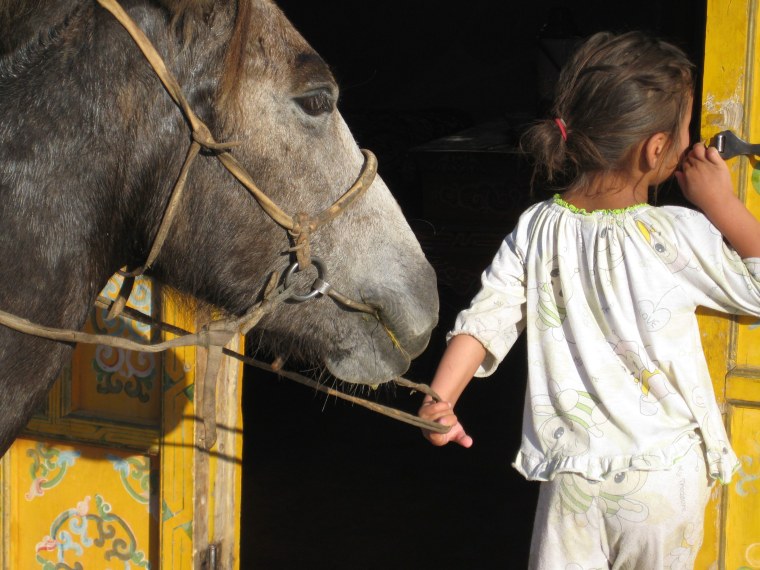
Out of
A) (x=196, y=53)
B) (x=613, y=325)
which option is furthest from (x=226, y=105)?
(x=613, y=325)

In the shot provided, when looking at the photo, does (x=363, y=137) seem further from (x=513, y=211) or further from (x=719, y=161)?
(x=719, y=161)

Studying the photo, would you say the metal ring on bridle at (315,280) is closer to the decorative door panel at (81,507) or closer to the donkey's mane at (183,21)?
the donkey's mane at (183,21)

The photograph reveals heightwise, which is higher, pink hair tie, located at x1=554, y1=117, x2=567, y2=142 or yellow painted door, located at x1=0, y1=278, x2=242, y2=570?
pink hair tie, located at x1=554, y1=117, x2=567, y2=142

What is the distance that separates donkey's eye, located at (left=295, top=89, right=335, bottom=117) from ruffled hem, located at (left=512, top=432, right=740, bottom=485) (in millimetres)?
849

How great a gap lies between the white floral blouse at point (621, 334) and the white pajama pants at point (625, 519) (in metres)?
0.03

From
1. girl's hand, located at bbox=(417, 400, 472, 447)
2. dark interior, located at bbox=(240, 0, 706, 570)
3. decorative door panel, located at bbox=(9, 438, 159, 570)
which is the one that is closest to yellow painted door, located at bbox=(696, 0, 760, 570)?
girl's hand, located at bbox=(417, 400, 472, 447)

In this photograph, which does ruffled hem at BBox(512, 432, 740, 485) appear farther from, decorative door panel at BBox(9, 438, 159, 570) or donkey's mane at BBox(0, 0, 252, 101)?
decorative door panel at BBox(9, 438, 159, 570)

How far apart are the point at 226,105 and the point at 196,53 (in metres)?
0.09

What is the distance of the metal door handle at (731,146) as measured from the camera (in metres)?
2.06

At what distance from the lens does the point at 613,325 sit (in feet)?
6.29

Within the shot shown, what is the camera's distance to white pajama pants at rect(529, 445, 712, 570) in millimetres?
1828

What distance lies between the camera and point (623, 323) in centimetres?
189

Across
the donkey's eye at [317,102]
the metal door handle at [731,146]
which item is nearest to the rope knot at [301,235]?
the donkey's eye at [317,102]

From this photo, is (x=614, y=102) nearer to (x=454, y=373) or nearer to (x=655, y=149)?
(x=655, y=149)
